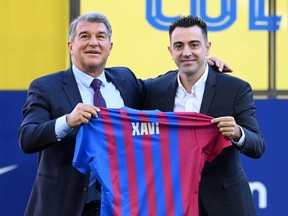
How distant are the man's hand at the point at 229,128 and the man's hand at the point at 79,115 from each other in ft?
1.99

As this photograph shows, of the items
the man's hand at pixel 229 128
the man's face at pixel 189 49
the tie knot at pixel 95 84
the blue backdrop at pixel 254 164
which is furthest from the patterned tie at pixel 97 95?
the blue backdrop at pixel 254 164

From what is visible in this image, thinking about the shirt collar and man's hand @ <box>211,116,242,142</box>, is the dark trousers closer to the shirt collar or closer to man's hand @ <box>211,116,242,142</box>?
the shirt collar

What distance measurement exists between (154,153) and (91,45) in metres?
0.65

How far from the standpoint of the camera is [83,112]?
2746 mm

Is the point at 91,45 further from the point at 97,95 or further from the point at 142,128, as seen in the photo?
the point at 142,128

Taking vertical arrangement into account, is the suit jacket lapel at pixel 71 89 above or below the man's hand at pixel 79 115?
above

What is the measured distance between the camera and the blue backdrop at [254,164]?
3869 millimetres

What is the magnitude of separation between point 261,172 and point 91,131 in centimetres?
163

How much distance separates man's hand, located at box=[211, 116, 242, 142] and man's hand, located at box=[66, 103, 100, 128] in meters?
0.61

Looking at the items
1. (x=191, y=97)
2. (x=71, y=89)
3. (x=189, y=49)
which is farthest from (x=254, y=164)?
(x=71, y=89)

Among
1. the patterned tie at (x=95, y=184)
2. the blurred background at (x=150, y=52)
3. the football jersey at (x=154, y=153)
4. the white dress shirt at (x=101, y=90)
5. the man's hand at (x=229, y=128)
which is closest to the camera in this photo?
the man's hand at (x=229, y=128)

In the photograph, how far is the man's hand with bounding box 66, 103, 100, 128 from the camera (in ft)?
8.97

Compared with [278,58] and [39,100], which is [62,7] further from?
[278,58]

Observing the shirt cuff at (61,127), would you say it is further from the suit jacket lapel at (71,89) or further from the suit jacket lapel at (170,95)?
the suit jacket lapel at (170,95)
